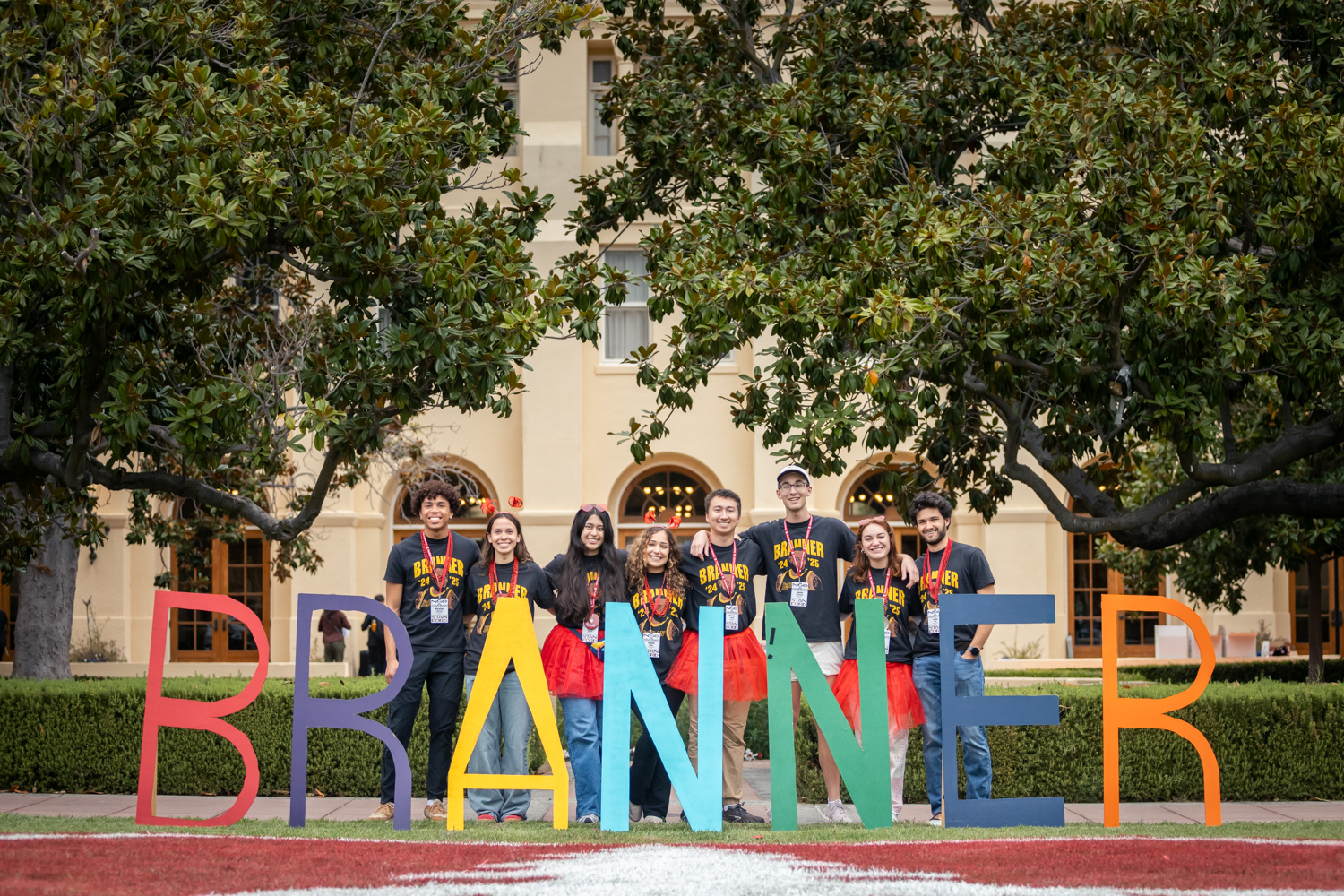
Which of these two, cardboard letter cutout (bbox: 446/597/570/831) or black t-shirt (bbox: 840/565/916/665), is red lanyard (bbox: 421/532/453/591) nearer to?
cardboard letter cutout (bbox: 446/597/570/831)

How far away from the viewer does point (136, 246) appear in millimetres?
7316

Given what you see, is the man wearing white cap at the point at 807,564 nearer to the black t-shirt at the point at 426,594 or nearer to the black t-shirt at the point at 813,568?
the black t-shirt at the point at 813,568

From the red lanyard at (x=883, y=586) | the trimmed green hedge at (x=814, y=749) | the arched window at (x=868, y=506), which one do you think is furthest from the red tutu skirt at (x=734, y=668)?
the arched window at (x=868, y=506)

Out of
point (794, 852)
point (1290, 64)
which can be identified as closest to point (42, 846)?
point (794, 852)

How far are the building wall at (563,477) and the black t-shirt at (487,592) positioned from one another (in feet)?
46.5

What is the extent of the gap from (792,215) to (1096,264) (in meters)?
2.56

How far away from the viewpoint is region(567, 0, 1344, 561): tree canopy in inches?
311

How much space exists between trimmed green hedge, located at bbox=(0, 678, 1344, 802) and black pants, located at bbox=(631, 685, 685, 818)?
7.16 feet

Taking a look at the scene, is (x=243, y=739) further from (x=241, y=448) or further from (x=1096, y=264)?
(x=1096, y=264)

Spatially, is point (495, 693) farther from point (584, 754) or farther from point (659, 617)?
point (659, 617)

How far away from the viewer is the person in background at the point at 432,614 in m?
7.62

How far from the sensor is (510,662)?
7520mm

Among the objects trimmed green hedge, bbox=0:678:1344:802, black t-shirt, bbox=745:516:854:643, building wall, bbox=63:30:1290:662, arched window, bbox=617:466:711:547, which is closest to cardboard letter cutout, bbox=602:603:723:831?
black t-shirt, bbox=745:516:854:643

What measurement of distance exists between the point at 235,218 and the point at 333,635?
14.6 metres
